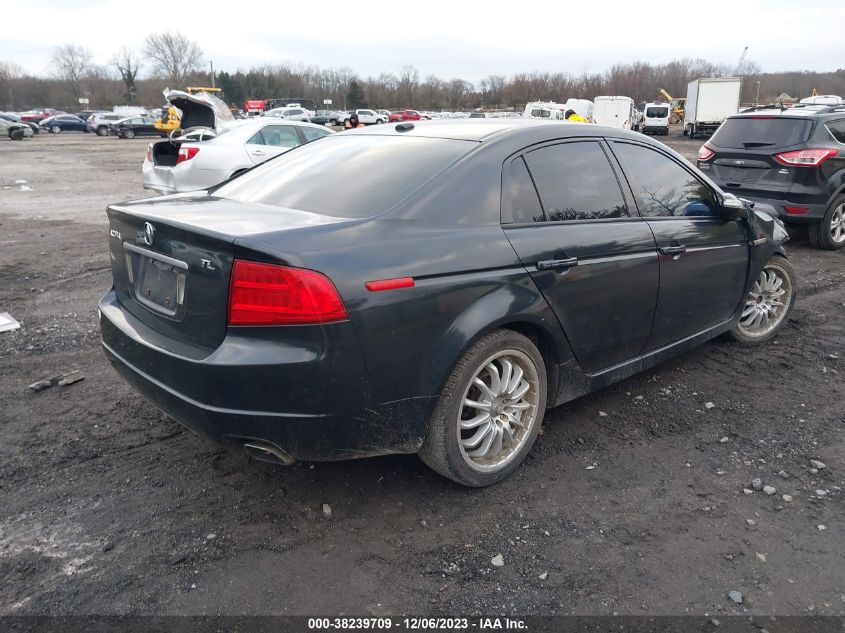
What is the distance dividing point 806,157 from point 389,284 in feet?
24.6

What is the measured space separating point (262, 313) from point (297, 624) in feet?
3.71

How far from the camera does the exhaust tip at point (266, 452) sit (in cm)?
261

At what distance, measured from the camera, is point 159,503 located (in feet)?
9.85

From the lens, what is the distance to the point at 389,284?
2549mm

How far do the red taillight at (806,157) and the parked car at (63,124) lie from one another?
5476 cm

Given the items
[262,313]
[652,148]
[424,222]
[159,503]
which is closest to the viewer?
[262,313]

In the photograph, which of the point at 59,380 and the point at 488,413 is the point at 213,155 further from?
the point at 488,413

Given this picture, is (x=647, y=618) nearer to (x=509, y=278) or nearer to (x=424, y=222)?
(x=509, y=278)

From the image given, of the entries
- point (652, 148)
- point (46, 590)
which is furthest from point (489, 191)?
point (46, 590)

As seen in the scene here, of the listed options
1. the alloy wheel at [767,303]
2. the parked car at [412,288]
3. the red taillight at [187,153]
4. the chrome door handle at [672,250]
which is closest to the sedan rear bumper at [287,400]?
the parked car at [412,288]

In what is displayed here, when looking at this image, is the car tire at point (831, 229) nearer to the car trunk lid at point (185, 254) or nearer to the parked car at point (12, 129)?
the car trunk lid at point (185, 254)

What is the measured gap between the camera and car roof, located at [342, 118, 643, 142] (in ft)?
11.0

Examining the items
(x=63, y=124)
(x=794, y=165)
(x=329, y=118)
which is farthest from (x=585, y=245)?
(x=63, y=124)

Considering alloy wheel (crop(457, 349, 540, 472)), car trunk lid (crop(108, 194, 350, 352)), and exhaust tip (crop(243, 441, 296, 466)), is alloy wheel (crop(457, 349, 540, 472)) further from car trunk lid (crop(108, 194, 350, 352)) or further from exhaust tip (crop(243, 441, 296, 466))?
car trunk lid (crop(108, 194, 350, 352))
